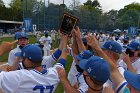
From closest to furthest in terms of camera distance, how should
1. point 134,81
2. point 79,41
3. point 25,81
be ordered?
1. point 134,81
2. point 25,81
3. point 79,41

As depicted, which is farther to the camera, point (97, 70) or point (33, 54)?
point (33, 54)

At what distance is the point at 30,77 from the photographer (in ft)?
14.6

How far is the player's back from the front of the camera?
438 cm

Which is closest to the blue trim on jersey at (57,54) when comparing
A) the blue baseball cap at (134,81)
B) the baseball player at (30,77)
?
the baseball player at (30,77)

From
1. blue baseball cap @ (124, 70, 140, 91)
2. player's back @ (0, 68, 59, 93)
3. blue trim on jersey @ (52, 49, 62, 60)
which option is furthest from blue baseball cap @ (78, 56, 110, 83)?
blue trim on jersey @ (52, 49, 62, 60)

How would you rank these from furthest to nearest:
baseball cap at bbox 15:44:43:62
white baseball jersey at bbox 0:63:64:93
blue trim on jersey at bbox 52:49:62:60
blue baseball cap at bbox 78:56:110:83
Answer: blue trim on jersey at bbox 52:49:62:60 < baseball cap at bbox 15:44:43:62 < white baseball jersey at bbox 0:63:64:93 < blue baseball cap at bbox 78:56:110:83

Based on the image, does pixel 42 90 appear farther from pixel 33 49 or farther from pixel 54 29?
pixel 54 29

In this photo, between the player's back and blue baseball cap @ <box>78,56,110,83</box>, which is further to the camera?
the player's back

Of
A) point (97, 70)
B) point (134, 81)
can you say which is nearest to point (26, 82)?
point (97, 70)

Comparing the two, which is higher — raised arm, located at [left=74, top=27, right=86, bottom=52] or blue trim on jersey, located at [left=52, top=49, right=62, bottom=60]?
raised arm, located at [left=74, top=27, right=86, bottom=52]

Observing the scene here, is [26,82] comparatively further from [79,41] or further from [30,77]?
[79,41]

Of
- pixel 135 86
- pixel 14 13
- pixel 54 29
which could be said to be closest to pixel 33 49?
pixel 135 86

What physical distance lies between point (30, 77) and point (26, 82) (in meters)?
0.08

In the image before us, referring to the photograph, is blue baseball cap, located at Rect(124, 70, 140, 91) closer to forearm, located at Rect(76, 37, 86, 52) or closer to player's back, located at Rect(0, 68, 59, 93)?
player's back, located at Rect(0, 68, 59, 93)
